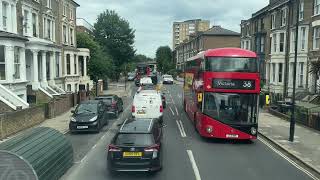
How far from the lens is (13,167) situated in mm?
8961

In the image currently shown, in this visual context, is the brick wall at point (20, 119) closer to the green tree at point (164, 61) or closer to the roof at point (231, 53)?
the roof at point (231, 53)

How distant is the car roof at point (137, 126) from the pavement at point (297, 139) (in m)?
5.92

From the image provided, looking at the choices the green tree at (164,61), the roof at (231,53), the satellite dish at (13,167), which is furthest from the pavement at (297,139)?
the green tree at (164,61)

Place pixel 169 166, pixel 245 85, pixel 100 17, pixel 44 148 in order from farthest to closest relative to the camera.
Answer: pixel 100 17, pixel 245 85, pixel 169 166, pixel 44 148

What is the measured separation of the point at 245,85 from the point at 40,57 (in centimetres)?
2163

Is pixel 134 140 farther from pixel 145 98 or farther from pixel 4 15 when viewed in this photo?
pixel 4 15

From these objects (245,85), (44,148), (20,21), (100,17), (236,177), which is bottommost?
(236,177)

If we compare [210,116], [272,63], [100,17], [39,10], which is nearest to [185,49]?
[100,17]

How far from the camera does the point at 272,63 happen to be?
41.8 m

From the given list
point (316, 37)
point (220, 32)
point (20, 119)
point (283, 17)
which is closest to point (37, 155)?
point (20, 119)

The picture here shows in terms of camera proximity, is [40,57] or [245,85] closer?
[245,85]

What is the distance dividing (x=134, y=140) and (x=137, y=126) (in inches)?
41.1

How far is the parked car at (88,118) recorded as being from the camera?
19.8m

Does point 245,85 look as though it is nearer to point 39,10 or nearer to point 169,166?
point 169,166
